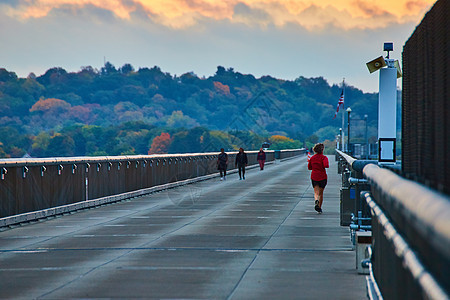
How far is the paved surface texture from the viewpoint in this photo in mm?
9164

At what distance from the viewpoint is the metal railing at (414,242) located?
2.64m

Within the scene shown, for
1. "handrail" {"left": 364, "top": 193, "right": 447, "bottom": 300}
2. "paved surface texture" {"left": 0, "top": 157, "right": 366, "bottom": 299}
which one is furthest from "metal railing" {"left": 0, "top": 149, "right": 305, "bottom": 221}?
"handrail" {"left": 364, "top": 193, "right": 447, "bottom": 300}

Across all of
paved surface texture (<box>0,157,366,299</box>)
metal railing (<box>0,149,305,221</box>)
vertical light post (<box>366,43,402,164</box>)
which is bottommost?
paved surface texture (<box>0,157,366,299</box>)

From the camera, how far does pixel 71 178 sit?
2195cm

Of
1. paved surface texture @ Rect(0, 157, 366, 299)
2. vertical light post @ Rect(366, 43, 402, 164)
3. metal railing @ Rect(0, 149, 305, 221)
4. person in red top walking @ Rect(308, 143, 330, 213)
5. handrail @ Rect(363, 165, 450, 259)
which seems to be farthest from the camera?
person in red top walking @ Rect(308, 143, 330, 213)

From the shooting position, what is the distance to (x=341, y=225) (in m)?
17.1

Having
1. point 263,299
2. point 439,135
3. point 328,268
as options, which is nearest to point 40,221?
point 328,268

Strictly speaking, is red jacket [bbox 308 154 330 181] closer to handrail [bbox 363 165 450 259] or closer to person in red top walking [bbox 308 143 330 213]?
person in red top walking [bbox 308 143 330 213]

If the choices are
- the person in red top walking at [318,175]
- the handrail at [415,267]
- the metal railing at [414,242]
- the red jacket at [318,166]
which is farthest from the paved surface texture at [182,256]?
the handrail at [415,267]

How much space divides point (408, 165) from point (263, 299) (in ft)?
8.99

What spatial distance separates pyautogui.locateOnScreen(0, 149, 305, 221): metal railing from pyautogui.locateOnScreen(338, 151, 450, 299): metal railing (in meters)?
12.8

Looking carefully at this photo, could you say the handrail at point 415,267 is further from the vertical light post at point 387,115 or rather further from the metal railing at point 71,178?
the metal railing at point 71,178

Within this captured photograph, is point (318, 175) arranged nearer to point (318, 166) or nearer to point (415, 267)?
point (318, 166)

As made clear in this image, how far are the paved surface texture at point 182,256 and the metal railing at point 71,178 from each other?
2.32 feet
